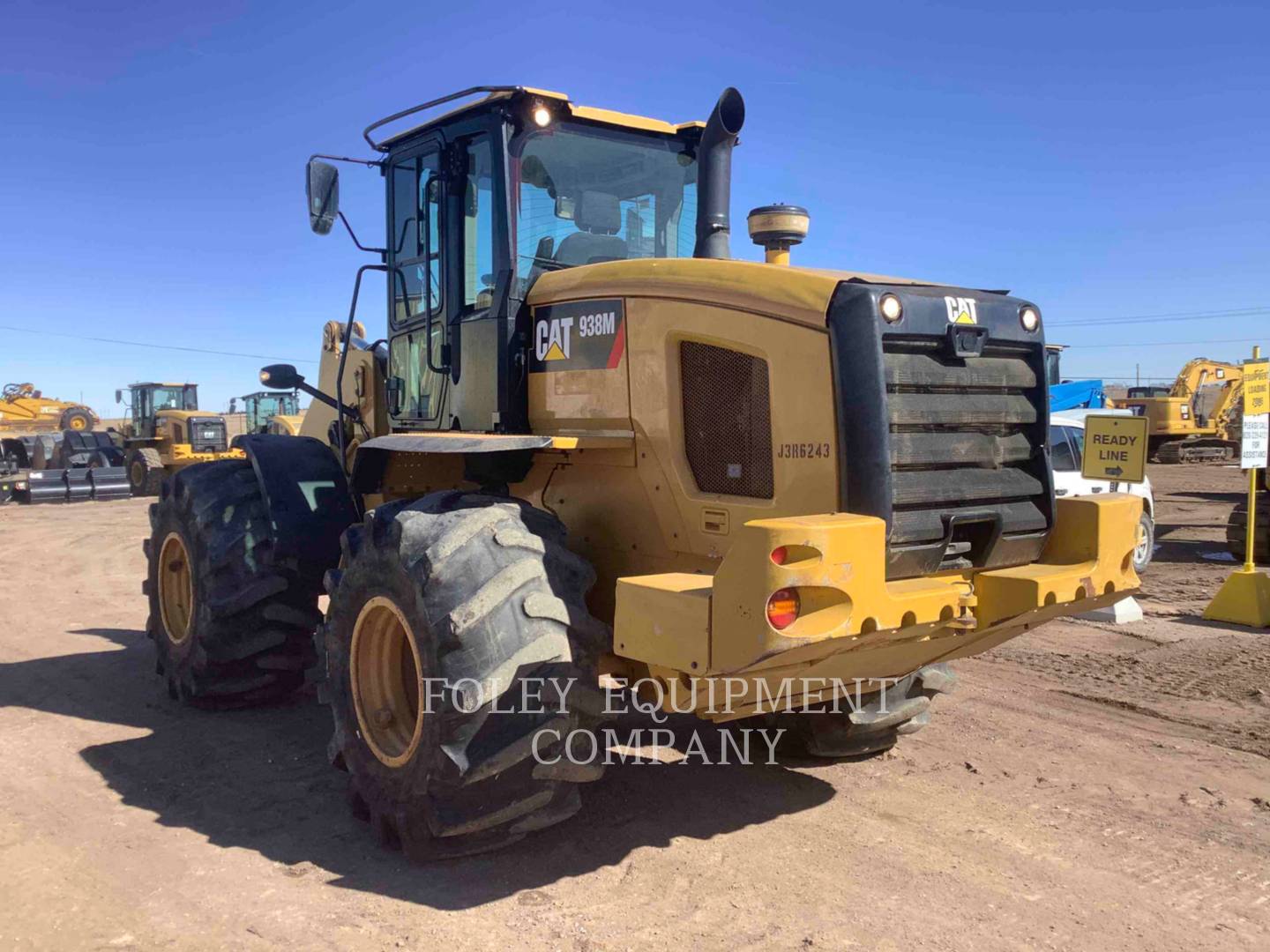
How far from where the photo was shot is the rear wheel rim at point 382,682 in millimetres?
4512

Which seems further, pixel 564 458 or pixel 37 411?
pixel 37 411

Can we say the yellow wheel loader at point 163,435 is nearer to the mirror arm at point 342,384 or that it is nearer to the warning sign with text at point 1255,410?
the mirror arm at point 342,384

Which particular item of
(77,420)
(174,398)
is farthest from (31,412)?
(174,398)

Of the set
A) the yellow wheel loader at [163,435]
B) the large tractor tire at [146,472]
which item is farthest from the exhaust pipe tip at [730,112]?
the large tractor tire at [146,472]

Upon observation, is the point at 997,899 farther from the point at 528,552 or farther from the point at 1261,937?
the point at 528,552

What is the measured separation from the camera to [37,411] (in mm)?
36844

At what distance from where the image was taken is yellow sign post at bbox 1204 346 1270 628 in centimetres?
893

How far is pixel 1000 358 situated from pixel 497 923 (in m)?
2.96

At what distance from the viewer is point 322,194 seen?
5.83m

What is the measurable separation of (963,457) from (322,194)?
3820 millimetres

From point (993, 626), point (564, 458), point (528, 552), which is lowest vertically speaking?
point (993, 626)

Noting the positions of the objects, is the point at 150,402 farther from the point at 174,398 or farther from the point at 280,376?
the point at 280,376

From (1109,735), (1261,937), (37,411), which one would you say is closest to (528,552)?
(1261,937)

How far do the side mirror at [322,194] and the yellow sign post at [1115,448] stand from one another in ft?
23.3
